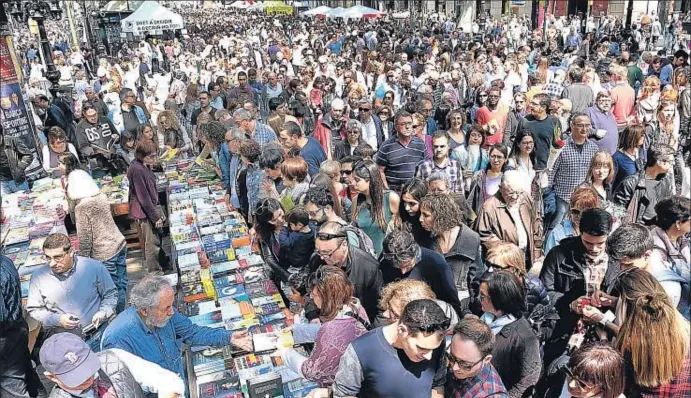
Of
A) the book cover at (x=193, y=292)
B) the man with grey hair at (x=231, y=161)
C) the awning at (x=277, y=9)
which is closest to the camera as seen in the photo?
the book cover at (x=193, y=292)

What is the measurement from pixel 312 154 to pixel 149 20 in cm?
1751

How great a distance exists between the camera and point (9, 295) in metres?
3.53

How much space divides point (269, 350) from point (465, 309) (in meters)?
1.26

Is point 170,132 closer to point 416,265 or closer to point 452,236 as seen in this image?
point 452,236

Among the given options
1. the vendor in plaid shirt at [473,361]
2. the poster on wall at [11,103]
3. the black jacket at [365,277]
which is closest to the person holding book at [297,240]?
the black jacket at [365,277]

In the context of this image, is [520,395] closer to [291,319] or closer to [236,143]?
[291,319]

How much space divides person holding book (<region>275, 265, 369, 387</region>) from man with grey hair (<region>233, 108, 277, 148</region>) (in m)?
3.66

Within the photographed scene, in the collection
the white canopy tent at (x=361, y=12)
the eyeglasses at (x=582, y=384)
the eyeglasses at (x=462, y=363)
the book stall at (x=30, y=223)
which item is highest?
the white canopy tent at (x=361, y=12)

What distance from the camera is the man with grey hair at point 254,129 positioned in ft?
20.7

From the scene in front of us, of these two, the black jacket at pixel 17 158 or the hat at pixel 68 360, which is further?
the black jacket at pixel 17 158

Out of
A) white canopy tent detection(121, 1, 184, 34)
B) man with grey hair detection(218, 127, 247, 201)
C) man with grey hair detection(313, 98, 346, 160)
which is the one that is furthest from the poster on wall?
white canopy tent detection(121, 1, 184, 34)

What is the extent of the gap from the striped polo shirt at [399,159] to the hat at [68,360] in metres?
3.41

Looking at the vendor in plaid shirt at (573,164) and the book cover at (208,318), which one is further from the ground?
the vendor in plaid shirt at (573,164)

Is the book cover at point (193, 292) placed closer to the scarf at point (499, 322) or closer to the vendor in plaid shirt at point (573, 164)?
the scarf at point (499, 322)
